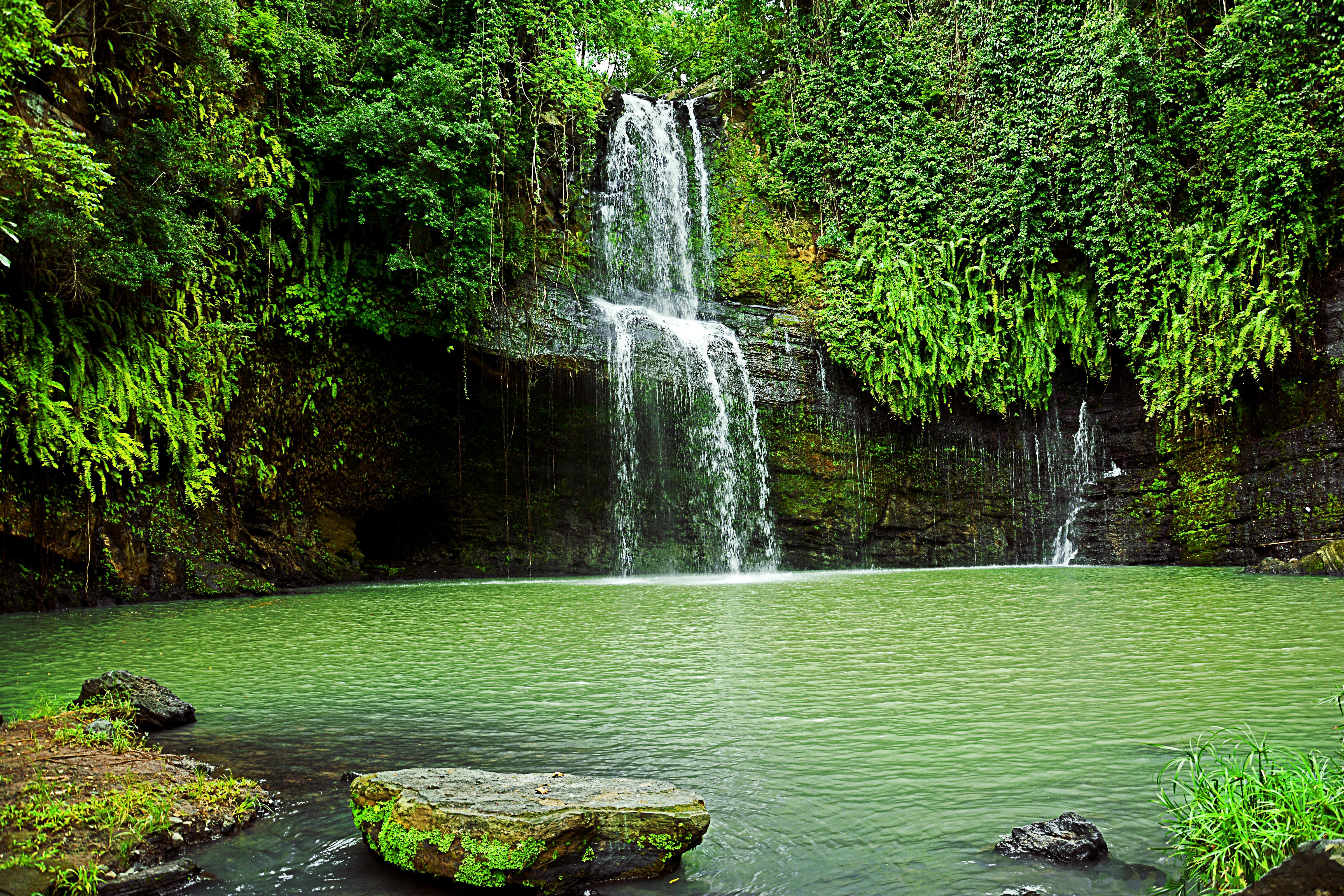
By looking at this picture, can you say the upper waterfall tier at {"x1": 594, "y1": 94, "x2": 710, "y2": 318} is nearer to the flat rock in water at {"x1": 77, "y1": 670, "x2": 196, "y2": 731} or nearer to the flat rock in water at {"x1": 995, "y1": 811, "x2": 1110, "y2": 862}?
the flat rock in water at {"x1": 77, "y1": 670, "x2": 196, "y2": 731}

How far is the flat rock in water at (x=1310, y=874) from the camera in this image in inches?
73.7

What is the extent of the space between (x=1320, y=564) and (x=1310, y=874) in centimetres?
1089

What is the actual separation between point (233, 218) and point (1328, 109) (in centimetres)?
1687

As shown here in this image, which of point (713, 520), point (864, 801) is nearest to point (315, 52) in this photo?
point (713, 520)

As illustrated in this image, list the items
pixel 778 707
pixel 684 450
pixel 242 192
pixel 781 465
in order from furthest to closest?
pixel 781 465 < pixel 684 450 < pixel 242 192 < pixel 778 707

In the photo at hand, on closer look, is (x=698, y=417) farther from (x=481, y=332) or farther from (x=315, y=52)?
(x=315, y=52)

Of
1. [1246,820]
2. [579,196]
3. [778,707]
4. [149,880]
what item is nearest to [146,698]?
[149,880]

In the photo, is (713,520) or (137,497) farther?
(713,520)

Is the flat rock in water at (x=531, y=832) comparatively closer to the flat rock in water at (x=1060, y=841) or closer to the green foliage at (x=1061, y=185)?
the flat rock in water at (x=1060, y=841)

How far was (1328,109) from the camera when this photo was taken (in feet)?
41.5

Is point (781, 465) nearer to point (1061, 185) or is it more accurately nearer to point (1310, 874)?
point (1061, 185)

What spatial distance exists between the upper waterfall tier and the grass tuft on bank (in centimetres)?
1427

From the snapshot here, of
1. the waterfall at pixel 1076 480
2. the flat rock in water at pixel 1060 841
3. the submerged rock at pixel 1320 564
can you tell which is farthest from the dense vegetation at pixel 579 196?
the flat rock in water at pixel 1060 841

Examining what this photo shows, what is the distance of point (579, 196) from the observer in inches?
658
